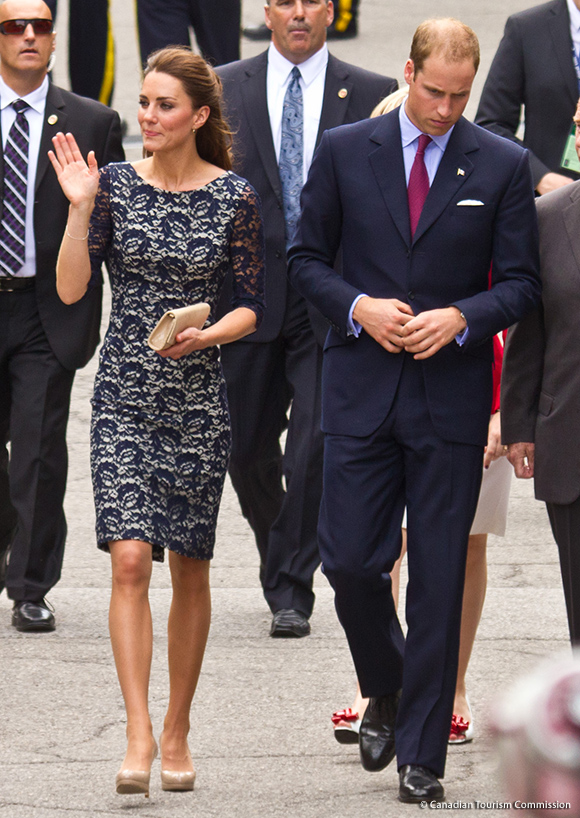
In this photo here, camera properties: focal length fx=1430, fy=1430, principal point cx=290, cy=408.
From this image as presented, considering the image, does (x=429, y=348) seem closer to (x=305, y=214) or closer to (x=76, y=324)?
(x=305, y=214)

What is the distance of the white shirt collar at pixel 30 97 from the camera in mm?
5535

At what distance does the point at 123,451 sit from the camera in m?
3.93

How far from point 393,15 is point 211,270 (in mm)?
15032

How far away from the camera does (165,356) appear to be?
391cm

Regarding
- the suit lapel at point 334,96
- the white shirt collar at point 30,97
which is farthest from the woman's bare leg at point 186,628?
the white shirt collar at point 30,97

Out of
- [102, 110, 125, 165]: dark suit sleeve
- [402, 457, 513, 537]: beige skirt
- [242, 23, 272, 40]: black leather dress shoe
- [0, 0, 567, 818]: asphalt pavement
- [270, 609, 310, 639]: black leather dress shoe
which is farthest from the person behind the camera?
[242, 23, 272, 40]: black leather dress shoe

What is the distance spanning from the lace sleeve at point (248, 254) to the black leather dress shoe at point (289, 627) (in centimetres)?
163

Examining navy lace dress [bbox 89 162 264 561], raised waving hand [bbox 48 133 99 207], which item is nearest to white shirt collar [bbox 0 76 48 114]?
raised waving hand [bbox 48 133 99 207]

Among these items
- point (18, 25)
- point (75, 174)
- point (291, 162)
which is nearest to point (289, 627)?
point (291, 162)

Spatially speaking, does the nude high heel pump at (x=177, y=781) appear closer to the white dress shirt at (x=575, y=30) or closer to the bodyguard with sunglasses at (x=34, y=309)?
the bodyguard with sunglasses at (x=34, y=309)

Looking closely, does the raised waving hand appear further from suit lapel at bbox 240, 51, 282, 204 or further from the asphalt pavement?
the asphalt pavement

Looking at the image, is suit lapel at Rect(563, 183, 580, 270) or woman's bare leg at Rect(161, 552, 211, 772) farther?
woman's bare leg at Rect(161, 552, 211, 772)

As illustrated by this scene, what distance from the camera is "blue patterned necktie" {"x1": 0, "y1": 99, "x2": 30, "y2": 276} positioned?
544 centimetres

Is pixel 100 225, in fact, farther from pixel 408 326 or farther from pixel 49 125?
pixel 49 125
